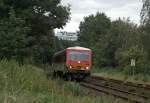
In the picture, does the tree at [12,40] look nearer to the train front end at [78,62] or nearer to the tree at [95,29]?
the train front end at [78,62]

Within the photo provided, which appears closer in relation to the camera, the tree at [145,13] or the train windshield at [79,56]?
the tree at [145,13]

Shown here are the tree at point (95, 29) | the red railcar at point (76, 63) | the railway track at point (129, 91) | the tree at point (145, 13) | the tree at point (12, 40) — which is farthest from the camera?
the tree at point (95, 29)

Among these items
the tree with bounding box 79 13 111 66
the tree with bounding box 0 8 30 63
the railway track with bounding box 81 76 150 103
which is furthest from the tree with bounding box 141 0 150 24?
the tree with bounding box 79 13 111 66

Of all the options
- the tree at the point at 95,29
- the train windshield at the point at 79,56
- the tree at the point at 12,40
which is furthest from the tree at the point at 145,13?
the tree at the point at 95,29

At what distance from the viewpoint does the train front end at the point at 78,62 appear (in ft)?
122

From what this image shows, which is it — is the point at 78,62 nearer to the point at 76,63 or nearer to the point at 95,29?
the point at 76,63

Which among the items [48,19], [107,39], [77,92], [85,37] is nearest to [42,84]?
[77,92]

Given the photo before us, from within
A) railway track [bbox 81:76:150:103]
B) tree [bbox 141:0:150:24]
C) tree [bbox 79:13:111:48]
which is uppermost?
tree [bbox 79:13:111:48]

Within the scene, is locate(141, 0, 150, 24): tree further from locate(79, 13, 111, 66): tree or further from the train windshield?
locate(79, 13, 111, 66): tree

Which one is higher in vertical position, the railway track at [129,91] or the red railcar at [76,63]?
the red railcar at [76,63]

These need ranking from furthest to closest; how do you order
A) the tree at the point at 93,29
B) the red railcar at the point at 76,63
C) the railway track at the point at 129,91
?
1. the tree at the point at 93,29
2. the red railcar at the point at 76,63
3. the railway track at the point at 129,91

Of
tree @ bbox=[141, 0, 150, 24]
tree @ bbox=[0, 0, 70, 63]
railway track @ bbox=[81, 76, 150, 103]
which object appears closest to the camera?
railway track @ bbox=[81, 76, 150, 103]

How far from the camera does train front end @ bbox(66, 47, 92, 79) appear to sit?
1468 inches

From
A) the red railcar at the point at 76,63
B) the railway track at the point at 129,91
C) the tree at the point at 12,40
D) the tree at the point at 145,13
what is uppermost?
the tree at the point at 145,13
